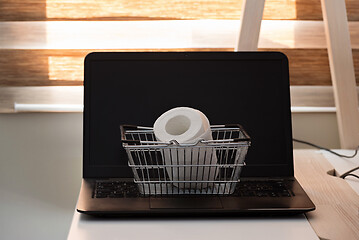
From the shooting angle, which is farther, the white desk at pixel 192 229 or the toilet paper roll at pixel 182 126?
the toilet paper roll at pixel 182 126

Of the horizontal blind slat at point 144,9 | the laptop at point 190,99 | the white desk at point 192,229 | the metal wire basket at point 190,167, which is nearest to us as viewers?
the white desk at point 192,229

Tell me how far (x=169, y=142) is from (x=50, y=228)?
873mm

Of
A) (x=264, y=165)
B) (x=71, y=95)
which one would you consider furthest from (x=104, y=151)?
(x=71, y=95)

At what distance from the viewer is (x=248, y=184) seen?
1.06 metres

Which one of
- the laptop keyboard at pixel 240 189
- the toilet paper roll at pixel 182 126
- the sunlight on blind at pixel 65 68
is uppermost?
the sunlight on blind at pixel 65 68

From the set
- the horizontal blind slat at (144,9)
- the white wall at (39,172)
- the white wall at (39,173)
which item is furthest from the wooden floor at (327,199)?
the white wall at (39,173)

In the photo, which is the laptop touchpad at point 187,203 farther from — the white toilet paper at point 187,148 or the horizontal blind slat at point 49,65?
the horizontal blind slat at point 49,65

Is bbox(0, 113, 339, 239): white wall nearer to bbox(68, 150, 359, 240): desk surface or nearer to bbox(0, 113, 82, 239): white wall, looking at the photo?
bbox(0, 113, 82, 239): white wall

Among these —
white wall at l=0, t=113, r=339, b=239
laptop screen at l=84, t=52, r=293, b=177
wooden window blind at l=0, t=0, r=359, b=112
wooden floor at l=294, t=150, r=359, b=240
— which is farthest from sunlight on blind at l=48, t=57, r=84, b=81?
wooden floor at l=294, t=150, r=359, b=240

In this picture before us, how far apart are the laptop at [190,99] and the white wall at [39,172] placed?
0.47 meters

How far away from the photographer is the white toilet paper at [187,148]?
966mm

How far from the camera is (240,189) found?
102cm

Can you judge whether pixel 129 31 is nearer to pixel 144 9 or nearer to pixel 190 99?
pixel 144 9

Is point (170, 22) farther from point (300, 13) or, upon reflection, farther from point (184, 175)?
point (184, 175)
